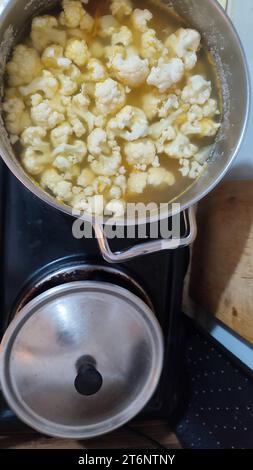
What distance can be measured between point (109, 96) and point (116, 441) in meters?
0.69

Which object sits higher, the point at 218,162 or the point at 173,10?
the point at 173,10

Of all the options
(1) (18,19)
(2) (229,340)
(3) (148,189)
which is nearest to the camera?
(1) (18,19)

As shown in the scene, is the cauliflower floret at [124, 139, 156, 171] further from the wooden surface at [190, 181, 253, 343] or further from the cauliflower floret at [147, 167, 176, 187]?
the wooden surface at [190, 181, 253, 343]

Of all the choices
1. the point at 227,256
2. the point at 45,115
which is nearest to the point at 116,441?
the point at 227,256

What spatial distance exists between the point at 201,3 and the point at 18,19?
27cm

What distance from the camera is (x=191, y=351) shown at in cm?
109

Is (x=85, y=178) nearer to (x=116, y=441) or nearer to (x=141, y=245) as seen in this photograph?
(x=141, y=245)

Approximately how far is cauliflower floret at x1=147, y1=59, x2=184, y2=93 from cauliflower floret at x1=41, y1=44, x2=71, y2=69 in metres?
0.13

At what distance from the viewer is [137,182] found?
2.54 ft

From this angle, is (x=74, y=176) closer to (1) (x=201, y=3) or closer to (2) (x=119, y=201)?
(2) (x=119, y=201)

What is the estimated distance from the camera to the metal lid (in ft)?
2.57

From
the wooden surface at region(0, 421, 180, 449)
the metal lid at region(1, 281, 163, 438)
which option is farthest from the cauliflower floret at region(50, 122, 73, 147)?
the wooden surface at region(0, 421, 180, 449)
